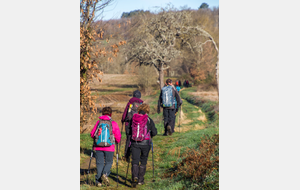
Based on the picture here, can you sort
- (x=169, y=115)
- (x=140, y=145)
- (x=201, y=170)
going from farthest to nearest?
(x=169, y=115)
(x=201, y=170)
(x=140, y=145)

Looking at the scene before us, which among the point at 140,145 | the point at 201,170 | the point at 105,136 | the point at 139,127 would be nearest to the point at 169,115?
the point at 201,170

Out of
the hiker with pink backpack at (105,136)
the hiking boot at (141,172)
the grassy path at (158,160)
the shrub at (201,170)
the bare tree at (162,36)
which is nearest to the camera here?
the shrub at (201,170)

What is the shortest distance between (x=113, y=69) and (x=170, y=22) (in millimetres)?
21221

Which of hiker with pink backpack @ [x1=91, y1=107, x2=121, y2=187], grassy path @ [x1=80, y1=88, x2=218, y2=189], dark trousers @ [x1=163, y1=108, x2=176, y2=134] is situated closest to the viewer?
hiker with pink backpack @ [x1=91, y1=107, x2=121, y2=187]

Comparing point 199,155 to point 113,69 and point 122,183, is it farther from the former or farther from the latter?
point 113,69

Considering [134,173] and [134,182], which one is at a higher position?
[134,173]

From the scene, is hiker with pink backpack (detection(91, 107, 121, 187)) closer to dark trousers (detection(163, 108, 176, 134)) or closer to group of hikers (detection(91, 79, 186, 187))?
group of hikers (detection(91, 79, 186, 187))

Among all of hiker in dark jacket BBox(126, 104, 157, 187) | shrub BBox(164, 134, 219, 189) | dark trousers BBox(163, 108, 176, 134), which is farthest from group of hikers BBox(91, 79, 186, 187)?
dark trousers BBox(163, 108, 176, 134)

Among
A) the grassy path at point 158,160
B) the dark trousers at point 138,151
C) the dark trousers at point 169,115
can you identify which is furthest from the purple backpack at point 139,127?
the dark trousers at point 169,115

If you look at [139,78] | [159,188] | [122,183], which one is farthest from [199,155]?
[139,78]

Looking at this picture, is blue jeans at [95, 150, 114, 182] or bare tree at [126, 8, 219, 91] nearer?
blue jeans at [95, 150, 114, 182]

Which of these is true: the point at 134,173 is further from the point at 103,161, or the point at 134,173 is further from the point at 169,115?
the point at 169,115

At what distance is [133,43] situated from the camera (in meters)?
24.2

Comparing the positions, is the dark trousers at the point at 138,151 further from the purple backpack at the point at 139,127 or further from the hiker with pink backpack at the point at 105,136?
the hiker with pink backpack at the point at 105,136
